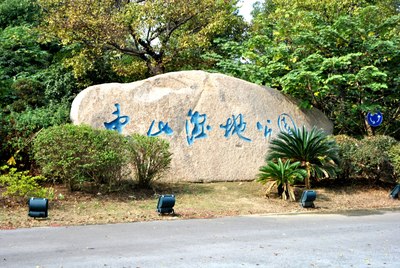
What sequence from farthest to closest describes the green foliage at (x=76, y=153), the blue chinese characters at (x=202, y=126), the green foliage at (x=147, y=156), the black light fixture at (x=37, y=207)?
1. the blue chinese characters at (x=202, y=126)
2. the green foliage at (x=147, y=156)
3. the green foliage at (x=76, y=153)
4. the black light fixture at (x=37, y=207)

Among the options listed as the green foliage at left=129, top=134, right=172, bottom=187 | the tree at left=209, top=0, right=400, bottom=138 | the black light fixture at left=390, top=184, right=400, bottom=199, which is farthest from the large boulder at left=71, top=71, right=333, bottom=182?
the black light fixture at left=390, top=184, right=400, bottom=199

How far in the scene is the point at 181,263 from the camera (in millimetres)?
5828

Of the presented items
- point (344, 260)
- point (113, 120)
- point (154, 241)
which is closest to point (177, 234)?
point (154, 241)

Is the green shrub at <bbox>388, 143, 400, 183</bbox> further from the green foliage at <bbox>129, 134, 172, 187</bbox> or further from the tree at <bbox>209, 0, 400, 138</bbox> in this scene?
the green foliage at <bbox>129, 134, 172, 187</bbox>

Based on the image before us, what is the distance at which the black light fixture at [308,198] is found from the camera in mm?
10836

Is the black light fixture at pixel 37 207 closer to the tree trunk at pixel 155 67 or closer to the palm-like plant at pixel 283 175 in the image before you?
the palm-like plant at pixel 283 175

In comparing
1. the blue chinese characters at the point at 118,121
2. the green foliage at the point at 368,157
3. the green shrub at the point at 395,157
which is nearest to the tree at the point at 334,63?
the green foliage at the point at 368,157

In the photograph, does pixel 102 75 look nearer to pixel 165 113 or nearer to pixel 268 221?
pixel 165 113

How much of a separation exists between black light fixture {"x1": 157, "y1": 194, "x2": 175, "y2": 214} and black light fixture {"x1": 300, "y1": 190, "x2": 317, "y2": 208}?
335 centimetres

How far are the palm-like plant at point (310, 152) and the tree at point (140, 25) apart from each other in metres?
5.43

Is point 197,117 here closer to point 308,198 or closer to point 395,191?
point 308,198

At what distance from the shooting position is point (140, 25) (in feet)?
50.1

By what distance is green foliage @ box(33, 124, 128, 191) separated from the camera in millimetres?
10141

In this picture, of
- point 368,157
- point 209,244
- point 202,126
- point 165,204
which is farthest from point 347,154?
point 209,244
